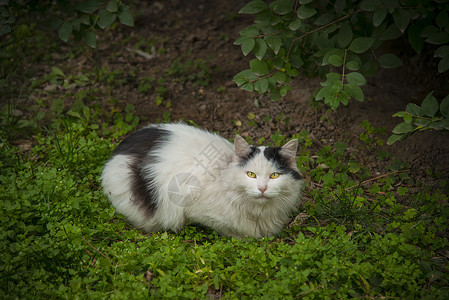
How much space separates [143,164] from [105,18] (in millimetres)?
1436

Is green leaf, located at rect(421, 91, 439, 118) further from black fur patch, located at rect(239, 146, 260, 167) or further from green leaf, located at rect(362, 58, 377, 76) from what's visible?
black fur patch, located at rect(239, 146, 260, 167)

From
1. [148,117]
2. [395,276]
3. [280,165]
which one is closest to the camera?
[395,276]

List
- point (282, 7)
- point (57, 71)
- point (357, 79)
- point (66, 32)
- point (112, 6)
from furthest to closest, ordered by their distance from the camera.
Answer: point (57, 71), point (66, 32), point (112, 6), point (282, 7), point (357, 79)

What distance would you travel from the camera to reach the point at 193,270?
3191 millimetres

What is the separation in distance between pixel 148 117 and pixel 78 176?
143cm

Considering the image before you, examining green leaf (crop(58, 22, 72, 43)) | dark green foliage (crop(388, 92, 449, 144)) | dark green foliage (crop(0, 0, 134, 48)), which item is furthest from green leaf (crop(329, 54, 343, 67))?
green leaf (crop(58, 22, 72, 43))

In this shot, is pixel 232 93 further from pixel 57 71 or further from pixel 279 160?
pixel 57 71

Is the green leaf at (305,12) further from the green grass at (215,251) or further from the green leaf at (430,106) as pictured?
→ the green grass at (215,251)

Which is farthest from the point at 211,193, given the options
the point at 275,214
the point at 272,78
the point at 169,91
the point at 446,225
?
the point at 169,91

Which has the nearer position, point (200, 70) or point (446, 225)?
point (446, 225)

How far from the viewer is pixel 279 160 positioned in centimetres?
350

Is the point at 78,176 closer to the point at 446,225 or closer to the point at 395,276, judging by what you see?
the point at 395,276

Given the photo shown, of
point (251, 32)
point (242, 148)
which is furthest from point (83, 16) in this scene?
point (242, 148)

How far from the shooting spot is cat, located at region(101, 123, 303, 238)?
137 inches
